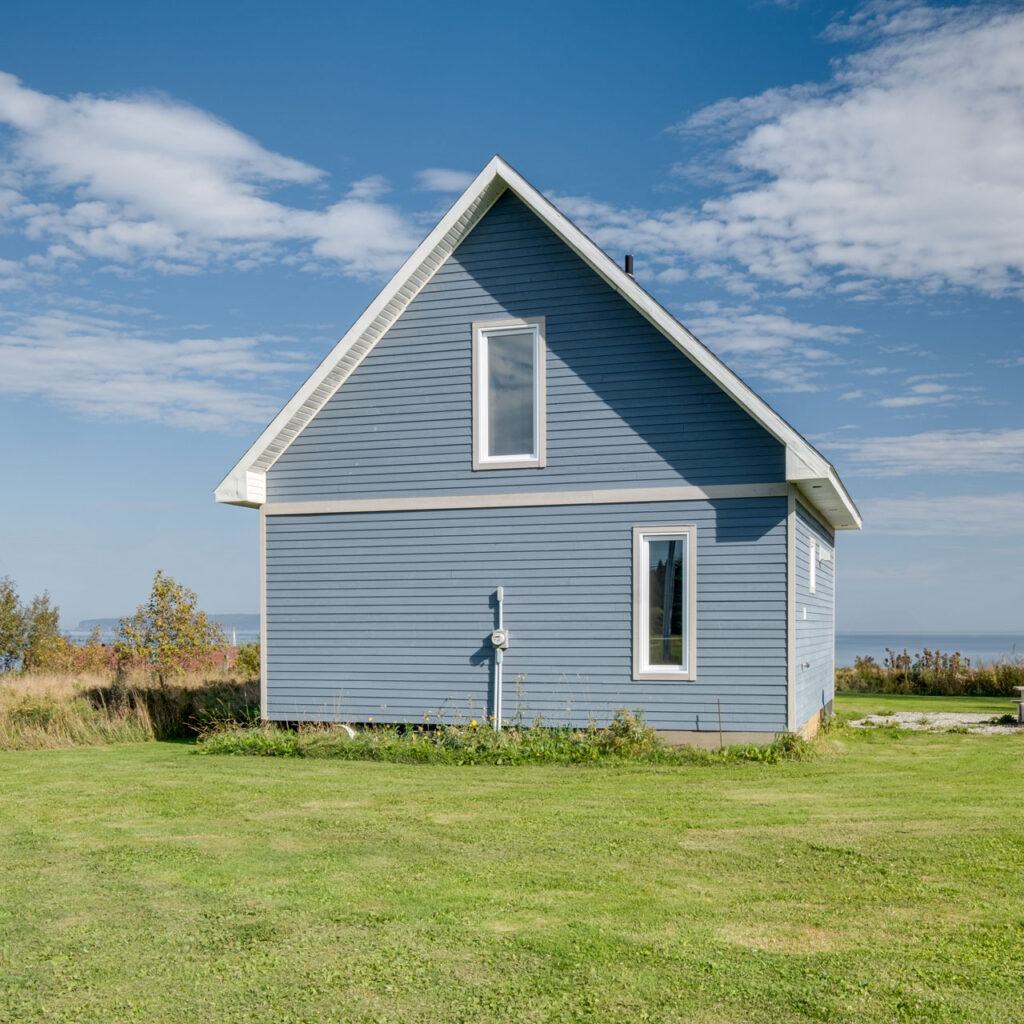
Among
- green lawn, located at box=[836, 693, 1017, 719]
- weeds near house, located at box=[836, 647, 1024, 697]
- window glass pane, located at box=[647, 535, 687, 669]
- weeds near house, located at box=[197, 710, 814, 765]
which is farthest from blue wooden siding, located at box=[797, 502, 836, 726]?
weeds near house, located at box=[836, 647, 1024, 697]

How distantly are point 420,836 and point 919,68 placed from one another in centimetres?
1177

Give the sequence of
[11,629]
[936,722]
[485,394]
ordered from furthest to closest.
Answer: [11,629] < [936,722] < [485,394]

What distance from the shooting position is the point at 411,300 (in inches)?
577

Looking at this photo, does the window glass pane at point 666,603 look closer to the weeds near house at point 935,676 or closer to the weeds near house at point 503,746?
the weeds near house at point 503,746

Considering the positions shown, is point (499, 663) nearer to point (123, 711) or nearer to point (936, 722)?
point (123, 711)

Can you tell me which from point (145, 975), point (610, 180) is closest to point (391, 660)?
point (610, 180)

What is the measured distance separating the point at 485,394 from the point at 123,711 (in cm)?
766

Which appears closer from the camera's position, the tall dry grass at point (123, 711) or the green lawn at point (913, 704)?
the tall dry grass at point (123, 711)

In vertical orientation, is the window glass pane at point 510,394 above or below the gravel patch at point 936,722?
above

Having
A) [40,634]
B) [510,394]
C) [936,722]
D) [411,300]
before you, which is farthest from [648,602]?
[40,634]

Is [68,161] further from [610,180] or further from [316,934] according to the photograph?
[316,934]

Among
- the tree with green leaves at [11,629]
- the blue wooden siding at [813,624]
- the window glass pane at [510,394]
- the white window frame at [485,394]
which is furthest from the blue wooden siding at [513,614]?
the tree with green leaves at [11,629]

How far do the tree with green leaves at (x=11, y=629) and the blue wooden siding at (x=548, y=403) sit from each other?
1893cm

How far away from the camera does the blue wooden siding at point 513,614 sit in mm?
13055
